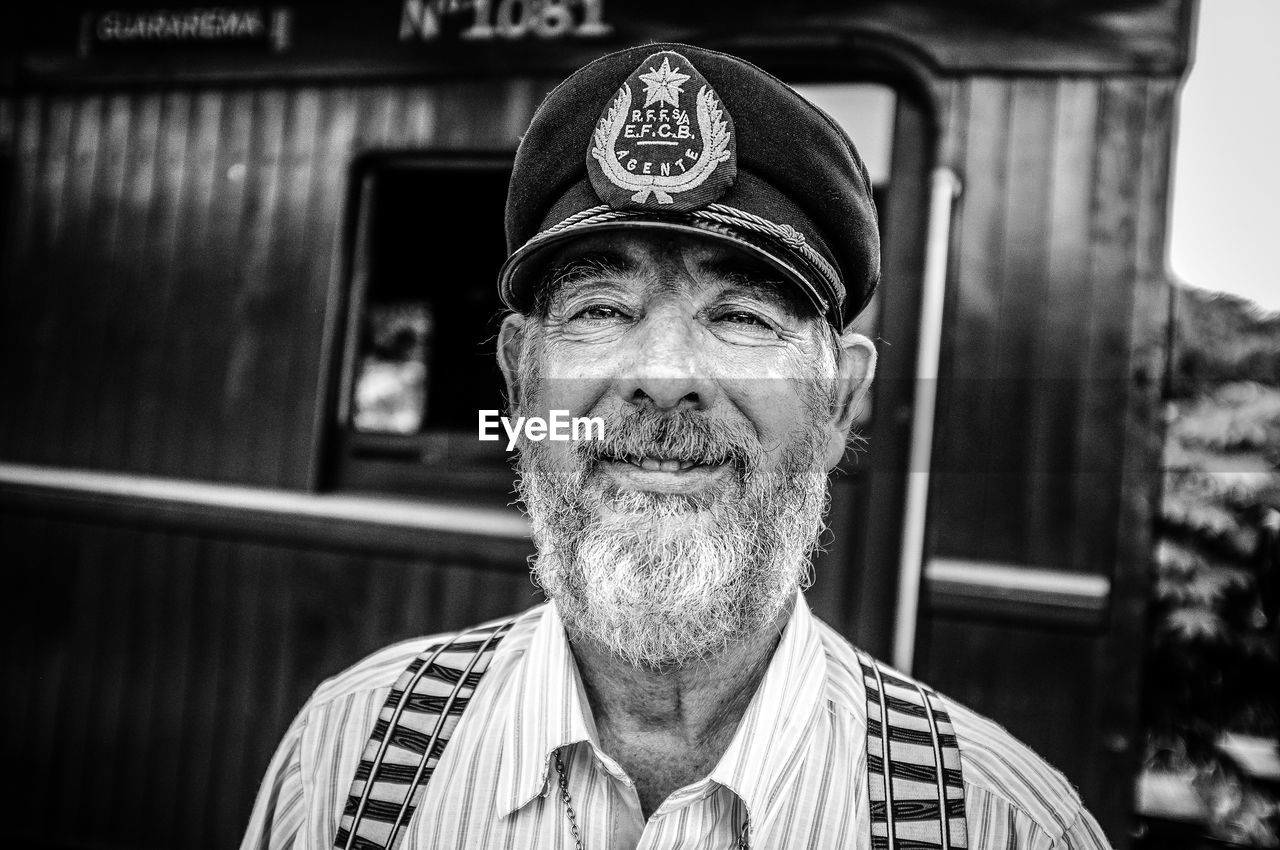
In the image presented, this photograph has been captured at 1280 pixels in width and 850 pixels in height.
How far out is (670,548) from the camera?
105cm

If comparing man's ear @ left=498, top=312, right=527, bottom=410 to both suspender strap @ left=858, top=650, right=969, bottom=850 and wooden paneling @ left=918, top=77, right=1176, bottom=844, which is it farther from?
wooden paneling @ left=918, top=77, right=1176, bottom=844

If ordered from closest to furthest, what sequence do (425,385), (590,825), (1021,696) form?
(590,825)
(1021,696)
(425,385)

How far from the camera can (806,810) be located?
3.42 ft

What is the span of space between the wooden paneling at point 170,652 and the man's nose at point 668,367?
1434mm

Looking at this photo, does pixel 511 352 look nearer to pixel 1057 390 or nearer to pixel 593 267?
pixel 593 267

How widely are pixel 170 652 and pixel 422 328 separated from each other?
6.06 ft

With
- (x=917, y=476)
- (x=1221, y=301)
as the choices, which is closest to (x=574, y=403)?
(x=917, y=476)

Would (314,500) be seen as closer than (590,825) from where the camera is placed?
No

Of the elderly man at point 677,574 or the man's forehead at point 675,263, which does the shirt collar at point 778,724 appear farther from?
the man's forehead at point 675,263

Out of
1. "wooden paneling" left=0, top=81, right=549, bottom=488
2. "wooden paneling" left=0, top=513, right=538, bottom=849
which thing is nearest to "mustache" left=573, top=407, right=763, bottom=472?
"wooden paneling" left=0, top=513, right=538, bottom=849

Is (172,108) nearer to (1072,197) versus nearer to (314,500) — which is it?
(314,500)

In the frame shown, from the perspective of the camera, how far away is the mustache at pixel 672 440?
1.02 meters

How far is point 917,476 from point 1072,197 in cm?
81

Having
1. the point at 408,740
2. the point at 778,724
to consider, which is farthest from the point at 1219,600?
the point at 408,740
